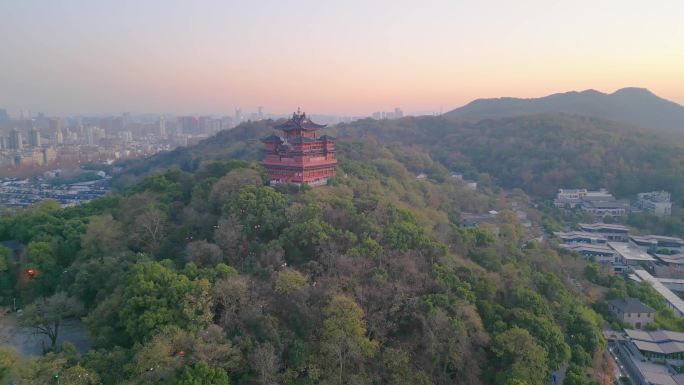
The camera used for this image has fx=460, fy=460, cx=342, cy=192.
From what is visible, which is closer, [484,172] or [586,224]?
[586,224]

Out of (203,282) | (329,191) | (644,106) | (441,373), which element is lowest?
(441,373)

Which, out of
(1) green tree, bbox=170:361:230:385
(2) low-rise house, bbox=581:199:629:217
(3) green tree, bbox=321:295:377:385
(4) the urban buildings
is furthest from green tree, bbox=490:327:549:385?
(4) the urban buildings

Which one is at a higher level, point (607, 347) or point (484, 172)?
point (484, 172)

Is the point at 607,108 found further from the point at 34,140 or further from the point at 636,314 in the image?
the point at 34,140

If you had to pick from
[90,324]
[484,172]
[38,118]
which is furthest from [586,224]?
[38,118]

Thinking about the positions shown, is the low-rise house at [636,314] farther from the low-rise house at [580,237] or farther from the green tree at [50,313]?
the green tree at [50,313]

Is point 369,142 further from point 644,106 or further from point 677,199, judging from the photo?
point 644,106
